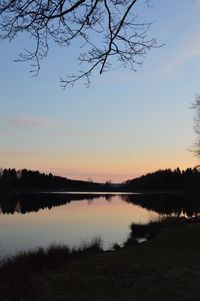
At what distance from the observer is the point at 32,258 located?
57.1 feet

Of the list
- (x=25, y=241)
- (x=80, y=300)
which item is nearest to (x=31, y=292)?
(x=80, y=300)

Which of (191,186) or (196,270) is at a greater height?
(191,186)

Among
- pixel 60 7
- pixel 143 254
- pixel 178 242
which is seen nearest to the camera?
pixel 60 7

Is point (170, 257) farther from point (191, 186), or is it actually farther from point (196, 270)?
point (191, 186)

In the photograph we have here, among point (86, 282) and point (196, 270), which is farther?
point (196, 270)

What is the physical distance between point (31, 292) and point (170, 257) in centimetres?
603

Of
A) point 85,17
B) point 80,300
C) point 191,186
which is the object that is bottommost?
point 80,300

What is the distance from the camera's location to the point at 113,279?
12078 mm

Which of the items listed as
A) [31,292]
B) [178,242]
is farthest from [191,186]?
[31,292]

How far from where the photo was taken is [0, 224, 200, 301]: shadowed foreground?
1034cm

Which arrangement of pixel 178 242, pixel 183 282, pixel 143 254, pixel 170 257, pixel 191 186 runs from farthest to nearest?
pixel 191 186 → pixel 178 242 → pixel 143 254 → pixel 170 257 → pixel 183 282

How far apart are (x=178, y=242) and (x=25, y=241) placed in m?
12.7

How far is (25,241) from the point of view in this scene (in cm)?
3038

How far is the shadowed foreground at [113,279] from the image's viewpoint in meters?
10.3
